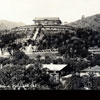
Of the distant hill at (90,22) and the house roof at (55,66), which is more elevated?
the distant hill at (90,22)

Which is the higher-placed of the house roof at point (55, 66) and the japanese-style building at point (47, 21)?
the japanese-style building at point (47, 21)

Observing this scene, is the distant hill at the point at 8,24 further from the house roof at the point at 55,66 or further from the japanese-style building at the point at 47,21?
the house roof at the point at 55,66

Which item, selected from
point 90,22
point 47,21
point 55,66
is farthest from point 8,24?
point 90,22

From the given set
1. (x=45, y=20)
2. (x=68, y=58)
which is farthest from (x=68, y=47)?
(x=45, y=20)

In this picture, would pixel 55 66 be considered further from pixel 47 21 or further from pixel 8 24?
pixel 8 24

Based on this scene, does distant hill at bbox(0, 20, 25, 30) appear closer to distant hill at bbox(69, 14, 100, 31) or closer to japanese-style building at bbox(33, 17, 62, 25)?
japanese-style building at bbox(33, 17, 62, 25)

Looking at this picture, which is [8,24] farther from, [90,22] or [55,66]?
[90,22]

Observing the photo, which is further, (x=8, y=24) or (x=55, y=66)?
(x=8, y=24)

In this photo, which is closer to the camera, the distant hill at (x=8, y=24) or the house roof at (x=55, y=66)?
the house roof at (x=55, y=66)

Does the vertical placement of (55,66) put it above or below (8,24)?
below
